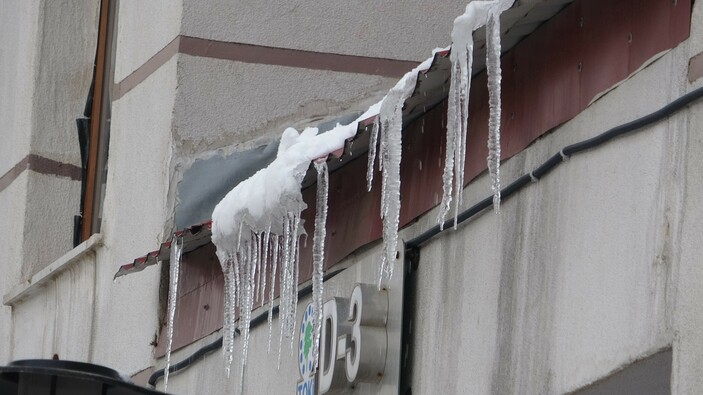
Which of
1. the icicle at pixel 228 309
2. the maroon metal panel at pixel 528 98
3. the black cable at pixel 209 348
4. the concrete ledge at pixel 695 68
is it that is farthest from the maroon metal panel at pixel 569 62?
the icicle at pixel 228 309

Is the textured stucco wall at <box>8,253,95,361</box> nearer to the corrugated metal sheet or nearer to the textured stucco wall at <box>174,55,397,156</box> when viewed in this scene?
the textured stucco wall at <box>174,55,397,156</box>

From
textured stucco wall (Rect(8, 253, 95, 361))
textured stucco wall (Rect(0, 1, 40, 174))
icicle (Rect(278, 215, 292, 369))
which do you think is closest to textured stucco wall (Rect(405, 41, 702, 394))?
icicle (Rect(278, 215, 292, 369))

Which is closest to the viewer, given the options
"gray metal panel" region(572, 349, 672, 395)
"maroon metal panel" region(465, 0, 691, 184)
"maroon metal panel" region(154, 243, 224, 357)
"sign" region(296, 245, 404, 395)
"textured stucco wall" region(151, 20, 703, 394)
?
"textured stucco wall" region(151, 20, 703, 394)

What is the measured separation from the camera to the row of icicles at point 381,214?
4.71 m

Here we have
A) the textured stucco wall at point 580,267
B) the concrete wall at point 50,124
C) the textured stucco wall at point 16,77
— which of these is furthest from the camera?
the textured stucco wall at point 16,77

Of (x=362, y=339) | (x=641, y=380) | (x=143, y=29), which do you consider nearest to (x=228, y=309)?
(x=362, y=339)

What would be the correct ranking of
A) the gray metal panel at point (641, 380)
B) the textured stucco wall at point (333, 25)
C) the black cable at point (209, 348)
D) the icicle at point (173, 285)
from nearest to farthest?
the gray metal panel at point (641, 380)
the black cable at point (209, 348)
the icicle at point (173, 285)
the textured stucco wall at point (333, 25)

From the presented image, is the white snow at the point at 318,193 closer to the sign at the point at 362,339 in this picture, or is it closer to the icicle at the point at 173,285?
the sign at the point at 362,339

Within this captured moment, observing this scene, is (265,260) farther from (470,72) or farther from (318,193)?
(470,72)

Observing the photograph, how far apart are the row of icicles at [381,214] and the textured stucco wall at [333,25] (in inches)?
53.4

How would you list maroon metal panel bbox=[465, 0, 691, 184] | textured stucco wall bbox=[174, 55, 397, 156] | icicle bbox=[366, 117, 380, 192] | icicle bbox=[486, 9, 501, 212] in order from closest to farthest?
maroon metal panel bbox=[465, 0, 691, 184] < icicle bbox=[486, 9, 501, 212] < icicle bbox=[366, 117, 380, 192] < textured stucco wall bbox=[174, 55, 397, 156]

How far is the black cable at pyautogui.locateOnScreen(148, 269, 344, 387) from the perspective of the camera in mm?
6625

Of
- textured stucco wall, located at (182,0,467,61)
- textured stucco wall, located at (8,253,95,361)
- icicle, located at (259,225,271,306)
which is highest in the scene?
textured stucco wall, located at (182,0,467,61)

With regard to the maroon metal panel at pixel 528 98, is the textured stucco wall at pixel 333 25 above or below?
above
